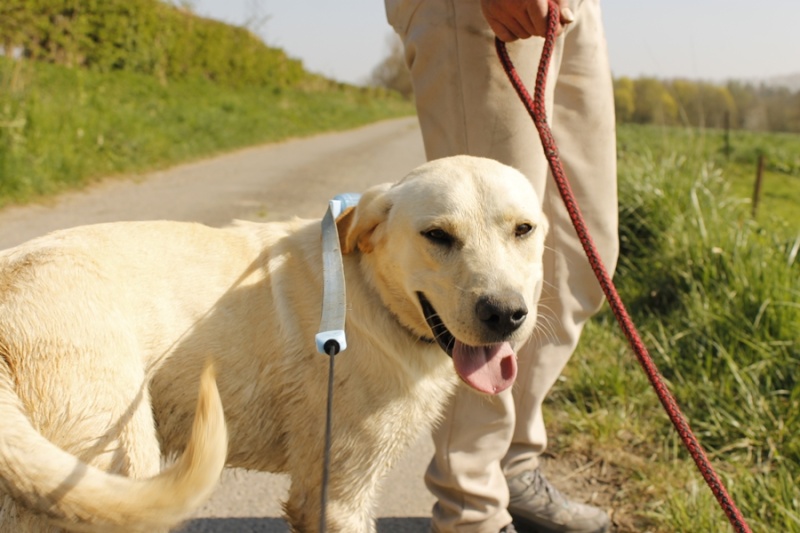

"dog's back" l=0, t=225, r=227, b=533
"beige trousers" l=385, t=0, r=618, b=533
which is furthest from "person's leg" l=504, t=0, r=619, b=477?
"dog's back" l=0, t=225, r=227, b=533

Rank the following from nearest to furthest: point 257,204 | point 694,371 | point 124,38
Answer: point 694,371 → point 257,204 → point 124,38

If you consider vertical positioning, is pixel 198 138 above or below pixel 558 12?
below

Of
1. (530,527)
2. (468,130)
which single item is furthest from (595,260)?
(530,527)

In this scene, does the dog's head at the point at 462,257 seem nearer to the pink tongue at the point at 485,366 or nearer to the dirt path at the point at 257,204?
the pink tongue at the point at 485,366

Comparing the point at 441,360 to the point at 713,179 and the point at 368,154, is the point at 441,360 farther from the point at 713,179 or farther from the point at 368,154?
the point at 368,154

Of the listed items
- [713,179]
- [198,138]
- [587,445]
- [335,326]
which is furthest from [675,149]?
[198,138]

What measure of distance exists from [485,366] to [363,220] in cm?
58

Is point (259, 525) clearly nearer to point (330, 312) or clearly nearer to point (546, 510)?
point (546, 510)

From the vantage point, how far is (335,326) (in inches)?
72.1

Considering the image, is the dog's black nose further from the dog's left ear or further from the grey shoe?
the grey shoe

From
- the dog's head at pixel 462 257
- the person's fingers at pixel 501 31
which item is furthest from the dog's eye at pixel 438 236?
the person's fingers at pixel 501 31

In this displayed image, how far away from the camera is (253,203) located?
8188mm

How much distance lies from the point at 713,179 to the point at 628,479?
12.8 feet

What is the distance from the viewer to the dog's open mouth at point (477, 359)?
212cm
